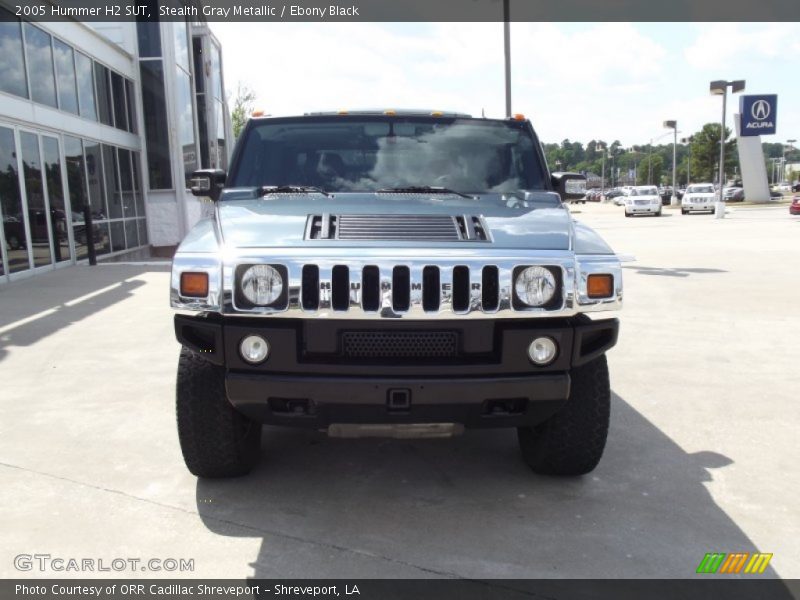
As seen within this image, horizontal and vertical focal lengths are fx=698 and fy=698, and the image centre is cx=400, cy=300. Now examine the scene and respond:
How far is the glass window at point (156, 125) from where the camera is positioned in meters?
17.3

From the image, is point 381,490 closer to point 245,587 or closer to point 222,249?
point 245,587

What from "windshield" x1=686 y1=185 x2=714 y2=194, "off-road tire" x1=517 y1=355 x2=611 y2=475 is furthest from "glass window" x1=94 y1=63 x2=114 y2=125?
"windshield" x1=686 y1=185 x2=714 y2=194

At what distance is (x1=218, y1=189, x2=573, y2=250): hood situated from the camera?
3000mm

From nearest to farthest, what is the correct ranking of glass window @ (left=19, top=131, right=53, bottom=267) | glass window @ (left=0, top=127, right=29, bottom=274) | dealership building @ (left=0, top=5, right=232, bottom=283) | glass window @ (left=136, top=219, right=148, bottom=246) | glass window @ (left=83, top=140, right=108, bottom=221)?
glass window @ (left=0, top=127, right=29, bottom=274) → dealership building @ (left=0, top=5, right=232, bottom=283) → glass window @ (left=19, top=131, right=53, bottom=267) → glass window @ (left=83, top=140, right=108, bottom=221) → glass window @ (left=136, top=219, right=148, bottom=246)

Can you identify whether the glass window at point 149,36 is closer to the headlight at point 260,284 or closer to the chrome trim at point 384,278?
the chrome trim at point 384,278

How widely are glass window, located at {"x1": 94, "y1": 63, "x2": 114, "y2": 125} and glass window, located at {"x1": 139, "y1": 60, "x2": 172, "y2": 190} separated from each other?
1580 millimetres

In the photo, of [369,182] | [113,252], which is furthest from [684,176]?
[369,182]

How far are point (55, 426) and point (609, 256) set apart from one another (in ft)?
11.6

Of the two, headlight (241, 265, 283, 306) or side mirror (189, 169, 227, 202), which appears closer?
headlight (241, 265, 283, 306)

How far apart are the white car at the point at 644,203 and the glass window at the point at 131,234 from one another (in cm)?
2465

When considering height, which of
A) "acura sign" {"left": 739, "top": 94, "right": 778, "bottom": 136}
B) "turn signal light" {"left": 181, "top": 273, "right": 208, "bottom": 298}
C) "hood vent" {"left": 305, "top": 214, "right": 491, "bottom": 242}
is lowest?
"turn signal light" {"left": 181, "top": 273, "right": 208, "bottom": 298}

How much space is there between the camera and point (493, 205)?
3695 millimetres

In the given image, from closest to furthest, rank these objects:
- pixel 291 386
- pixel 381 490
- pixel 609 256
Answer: pixel 291 386
pixel 609 256
pixel 381 490

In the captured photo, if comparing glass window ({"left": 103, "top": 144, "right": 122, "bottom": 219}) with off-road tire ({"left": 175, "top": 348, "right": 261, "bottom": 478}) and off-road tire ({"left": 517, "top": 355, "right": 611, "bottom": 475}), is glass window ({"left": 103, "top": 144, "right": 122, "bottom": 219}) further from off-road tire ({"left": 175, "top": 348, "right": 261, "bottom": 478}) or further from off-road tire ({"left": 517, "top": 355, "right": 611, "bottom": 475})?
off-road tire ({"left": 517, "top": 355, "right": 611, "bottom": 475})
